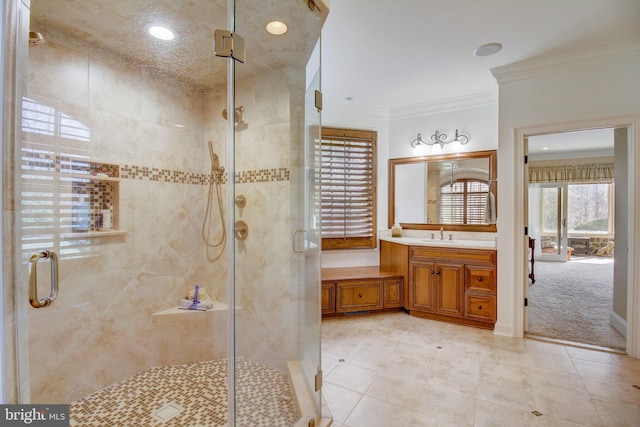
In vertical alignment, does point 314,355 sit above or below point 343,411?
above

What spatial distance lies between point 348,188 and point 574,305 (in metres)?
3.35

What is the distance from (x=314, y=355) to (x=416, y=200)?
2590 millimetres

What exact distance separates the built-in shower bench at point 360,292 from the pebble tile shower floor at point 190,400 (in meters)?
1.28

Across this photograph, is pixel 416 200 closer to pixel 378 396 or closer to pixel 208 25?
pixel 378 396

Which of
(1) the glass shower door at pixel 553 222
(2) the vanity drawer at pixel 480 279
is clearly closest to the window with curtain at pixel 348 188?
(2) the vanity drawer at pixel 480 279

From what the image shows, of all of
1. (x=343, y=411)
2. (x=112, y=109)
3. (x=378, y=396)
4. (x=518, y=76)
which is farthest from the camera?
(x=518, y=76)

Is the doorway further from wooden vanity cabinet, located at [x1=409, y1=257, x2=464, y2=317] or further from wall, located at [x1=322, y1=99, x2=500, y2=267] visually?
wall, located at [x1=322, y1=99, x2=500, y2=267]

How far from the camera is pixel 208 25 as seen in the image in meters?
1.92

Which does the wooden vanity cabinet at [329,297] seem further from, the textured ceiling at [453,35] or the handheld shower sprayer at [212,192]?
the textured ceiling at [453,35]

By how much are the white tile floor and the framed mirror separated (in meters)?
1.36

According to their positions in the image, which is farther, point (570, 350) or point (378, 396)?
point (570, 350)

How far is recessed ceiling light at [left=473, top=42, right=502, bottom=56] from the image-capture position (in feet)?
7.88

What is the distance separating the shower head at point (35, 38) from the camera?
158cm

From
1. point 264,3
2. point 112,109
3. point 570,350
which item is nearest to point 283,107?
point 264,3
